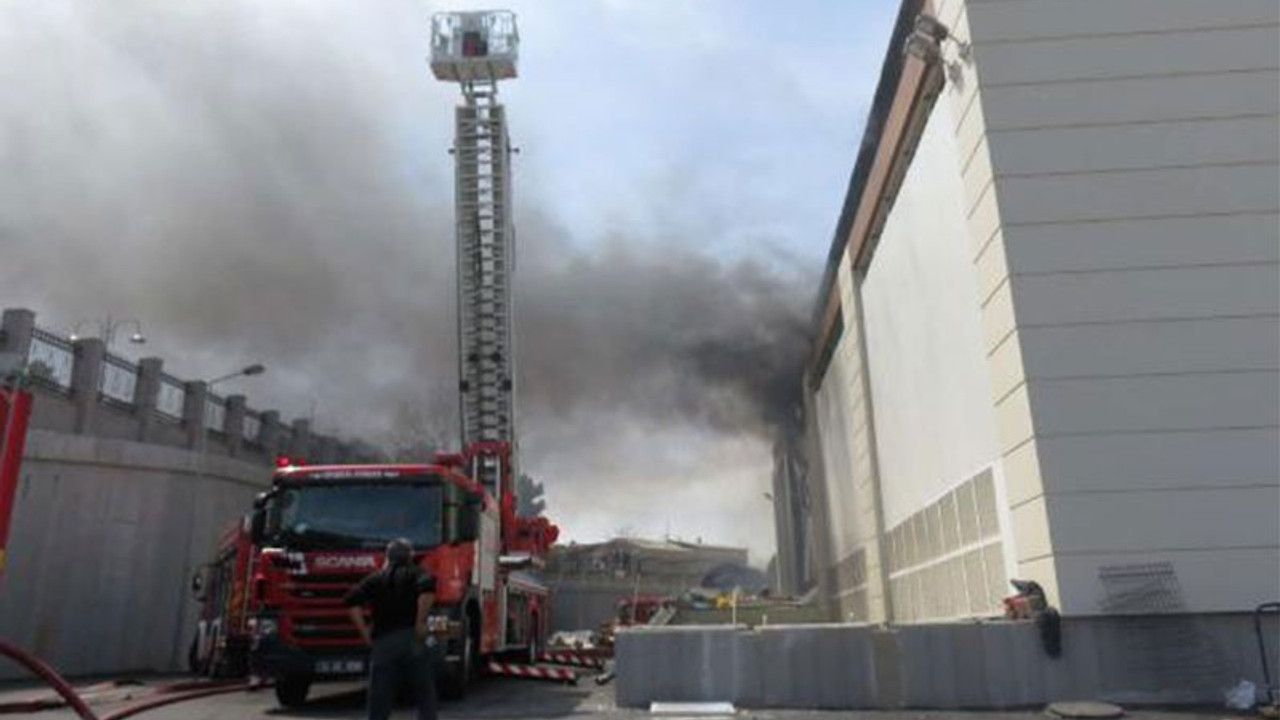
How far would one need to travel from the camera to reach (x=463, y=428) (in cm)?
1614

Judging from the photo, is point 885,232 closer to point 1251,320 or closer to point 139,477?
point 1251,320

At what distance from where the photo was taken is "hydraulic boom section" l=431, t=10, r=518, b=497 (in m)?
16.2

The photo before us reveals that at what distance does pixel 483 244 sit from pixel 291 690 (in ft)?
27.3

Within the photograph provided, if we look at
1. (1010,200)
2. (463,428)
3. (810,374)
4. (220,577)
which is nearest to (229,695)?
(463,428)

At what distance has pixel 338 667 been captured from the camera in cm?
988

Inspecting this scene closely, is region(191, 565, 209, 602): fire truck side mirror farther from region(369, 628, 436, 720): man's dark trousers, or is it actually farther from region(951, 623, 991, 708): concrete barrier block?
region(951, 623, 991, 708): concrete barrier block

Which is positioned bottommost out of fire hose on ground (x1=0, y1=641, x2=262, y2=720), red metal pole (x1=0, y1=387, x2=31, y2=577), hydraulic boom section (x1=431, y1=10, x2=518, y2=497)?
fire hose on ground (x1=0, y1=641, x2=262, y2=720)

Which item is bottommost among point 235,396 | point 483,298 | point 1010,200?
point 1010,200

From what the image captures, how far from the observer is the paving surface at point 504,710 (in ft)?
27.6

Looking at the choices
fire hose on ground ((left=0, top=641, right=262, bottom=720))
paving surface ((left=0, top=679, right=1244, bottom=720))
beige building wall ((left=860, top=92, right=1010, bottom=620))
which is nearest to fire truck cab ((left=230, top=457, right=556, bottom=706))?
paving surface ((left=0, top=679, right=1244, bottom=720))

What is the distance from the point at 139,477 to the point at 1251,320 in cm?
2301

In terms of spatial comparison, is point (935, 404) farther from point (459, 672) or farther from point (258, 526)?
point (258, 526)

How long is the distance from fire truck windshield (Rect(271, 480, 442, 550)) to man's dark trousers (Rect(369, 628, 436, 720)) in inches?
137

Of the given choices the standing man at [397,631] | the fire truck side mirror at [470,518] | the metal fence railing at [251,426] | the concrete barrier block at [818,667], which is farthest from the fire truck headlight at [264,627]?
the metal fence railing at [251,426]
